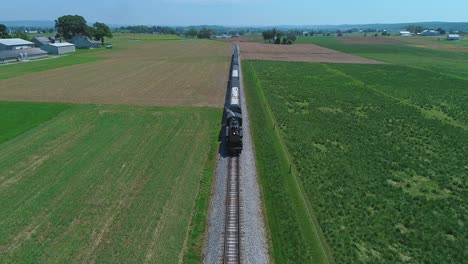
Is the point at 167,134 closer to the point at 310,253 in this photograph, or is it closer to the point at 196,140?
the point at 196,140

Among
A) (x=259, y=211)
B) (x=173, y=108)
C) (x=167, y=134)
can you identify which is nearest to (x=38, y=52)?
(x=173, y=108)

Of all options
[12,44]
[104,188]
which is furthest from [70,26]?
[104,188]

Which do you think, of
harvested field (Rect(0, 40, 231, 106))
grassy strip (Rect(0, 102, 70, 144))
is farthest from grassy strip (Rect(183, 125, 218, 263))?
harvested field (Rect(0, 40, 231, 106))

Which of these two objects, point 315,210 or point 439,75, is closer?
point 315,210

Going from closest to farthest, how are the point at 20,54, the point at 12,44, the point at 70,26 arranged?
the point at 20,54, the point at 12,44, the point at 70,26

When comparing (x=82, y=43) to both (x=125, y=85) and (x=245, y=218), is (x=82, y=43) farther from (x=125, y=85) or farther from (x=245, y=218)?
(x=245, y=218)

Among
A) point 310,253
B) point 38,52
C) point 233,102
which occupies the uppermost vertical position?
point 38,52
